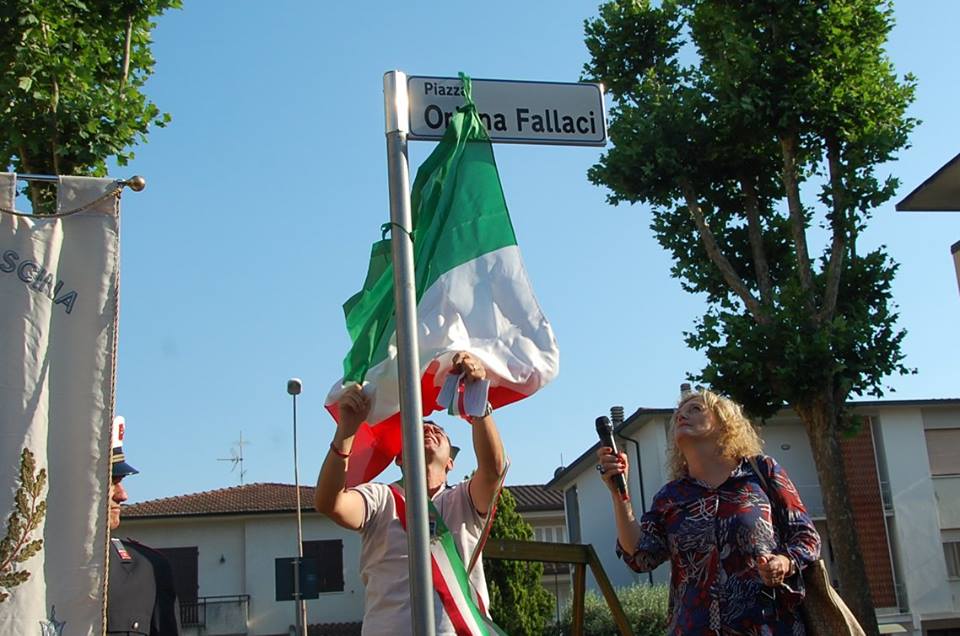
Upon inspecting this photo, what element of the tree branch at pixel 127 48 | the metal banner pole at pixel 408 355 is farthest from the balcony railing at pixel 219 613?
the metal banner pole at pixel 408 355

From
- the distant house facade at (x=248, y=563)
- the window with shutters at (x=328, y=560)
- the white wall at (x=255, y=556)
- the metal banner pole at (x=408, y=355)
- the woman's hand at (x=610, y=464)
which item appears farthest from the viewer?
Result: the window with shutters at (x=328, y=560)

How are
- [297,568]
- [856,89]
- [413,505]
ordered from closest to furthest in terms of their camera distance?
[413,505] → [856,89] → [297,568]

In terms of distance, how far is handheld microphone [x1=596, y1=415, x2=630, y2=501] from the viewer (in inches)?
150

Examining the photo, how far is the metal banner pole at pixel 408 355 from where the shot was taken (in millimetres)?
2852

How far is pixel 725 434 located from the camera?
408cm

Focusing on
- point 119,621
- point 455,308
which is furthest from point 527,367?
point 119,621

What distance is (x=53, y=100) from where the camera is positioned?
10.3 metres

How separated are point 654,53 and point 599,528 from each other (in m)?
22.7

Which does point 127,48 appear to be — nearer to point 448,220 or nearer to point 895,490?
point 448,220

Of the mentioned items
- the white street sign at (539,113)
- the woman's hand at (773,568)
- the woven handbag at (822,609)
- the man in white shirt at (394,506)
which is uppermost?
the white street sign at (539,113)

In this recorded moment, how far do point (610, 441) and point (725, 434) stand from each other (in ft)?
1.60

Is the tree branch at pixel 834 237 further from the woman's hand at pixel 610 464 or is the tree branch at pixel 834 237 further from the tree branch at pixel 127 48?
the woman's hand at pixel 610 464

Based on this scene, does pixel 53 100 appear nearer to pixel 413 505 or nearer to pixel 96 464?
pixel 96 464

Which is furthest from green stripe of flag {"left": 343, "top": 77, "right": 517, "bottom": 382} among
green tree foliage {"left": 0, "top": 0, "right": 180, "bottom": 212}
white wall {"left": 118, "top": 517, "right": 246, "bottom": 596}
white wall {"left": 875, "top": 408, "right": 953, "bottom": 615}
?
white wall {"left": 118, "top": 517, "right": 246, "bottom": 596}
